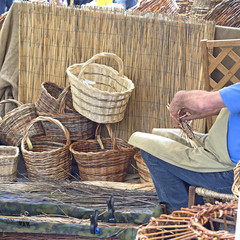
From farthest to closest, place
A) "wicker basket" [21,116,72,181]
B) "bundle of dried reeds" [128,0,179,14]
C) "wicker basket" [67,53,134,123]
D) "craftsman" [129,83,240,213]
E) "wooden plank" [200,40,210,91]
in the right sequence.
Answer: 1. "bundle of dried reeds" [128,0,179,14]
2. "wicker basket" [21,116,72,181]
3. "wicker basket" [67,53,134,123]
4. "wooden plank" [200,40,210,91]
5. "craftsman" [129,83,240,213]

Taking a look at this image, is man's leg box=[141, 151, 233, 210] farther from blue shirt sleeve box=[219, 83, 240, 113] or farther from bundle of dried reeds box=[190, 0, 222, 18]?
bundle of dried reeds box=[190, 0, 222, 18]

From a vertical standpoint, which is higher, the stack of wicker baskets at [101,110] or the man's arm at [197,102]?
Answer: the man's arm at [197,102]

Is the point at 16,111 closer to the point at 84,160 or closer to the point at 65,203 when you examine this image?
the point at 84,160

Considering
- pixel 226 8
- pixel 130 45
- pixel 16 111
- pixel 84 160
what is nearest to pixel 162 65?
pixel 130 45

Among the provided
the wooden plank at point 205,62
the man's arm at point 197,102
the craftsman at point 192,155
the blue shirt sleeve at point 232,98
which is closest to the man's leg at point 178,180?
the craftsman at point 192,155

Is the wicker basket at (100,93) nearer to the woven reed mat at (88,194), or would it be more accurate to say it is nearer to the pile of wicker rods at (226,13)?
the woven reed mat at (88,194)

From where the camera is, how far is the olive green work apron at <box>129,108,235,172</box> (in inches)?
87.3

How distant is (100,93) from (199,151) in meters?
1.12

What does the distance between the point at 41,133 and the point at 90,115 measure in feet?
1.90

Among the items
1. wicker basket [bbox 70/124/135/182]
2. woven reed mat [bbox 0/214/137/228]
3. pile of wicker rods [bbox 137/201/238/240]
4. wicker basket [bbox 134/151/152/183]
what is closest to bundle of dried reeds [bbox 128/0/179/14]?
wicker basket [bbox 70/124/135/182]

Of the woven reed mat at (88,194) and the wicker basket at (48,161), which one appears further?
the wicker basket at (48,161)

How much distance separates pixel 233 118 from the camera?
2.16 m

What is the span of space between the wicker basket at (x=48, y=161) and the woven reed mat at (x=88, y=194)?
17 cm

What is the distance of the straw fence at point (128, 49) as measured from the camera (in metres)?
3.47
